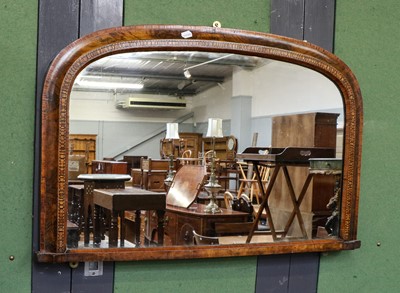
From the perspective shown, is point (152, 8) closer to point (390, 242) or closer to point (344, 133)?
point (344, 133)

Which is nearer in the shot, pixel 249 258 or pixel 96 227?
pixel 96 227

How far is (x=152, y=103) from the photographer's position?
1846mm

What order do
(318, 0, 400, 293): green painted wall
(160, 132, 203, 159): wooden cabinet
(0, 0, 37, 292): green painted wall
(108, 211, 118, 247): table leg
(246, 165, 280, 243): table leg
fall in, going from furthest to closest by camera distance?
1. (318, 0, 400, 293): green painted wall
2. (246, 165, 280, 243): table leg
3. (160, 132, 203, 159): wooden cabinet
4. (108, 211, 118, 247): table leg
5. (0, 0, 37, 292): green painted wall

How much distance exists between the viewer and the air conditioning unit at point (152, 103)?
1.83 m

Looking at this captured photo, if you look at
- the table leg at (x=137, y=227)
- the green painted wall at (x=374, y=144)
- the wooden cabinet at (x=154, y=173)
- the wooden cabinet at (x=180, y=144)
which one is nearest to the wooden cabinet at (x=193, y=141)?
the wooden cabinet at (x=180, y=144)

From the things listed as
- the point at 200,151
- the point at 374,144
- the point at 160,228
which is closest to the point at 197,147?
the point at 200,151

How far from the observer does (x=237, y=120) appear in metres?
1.92

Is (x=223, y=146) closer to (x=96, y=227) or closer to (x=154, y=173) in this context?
(x=154, y=173)

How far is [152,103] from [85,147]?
292 mm

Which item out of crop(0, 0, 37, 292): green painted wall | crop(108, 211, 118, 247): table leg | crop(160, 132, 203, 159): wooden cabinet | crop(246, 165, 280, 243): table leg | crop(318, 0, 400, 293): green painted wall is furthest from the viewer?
crop(318, 0, 400, 293): green painted wall

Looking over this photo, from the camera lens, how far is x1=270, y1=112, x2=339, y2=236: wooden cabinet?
2.04 m

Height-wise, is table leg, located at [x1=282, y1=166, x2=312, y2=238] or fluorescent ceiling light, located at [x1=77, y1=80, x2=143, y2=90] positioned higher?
fluorescent ceiling light, located at [x1=77, y1=80, x2=143, y2=90]

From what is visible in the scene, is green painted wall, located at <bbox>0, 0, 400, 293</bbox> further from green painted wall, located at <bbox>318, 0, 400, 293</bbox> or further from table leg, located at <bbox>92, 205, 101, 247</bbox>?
table leg, located at <bbox>92, 205, 101, 247</bbox>

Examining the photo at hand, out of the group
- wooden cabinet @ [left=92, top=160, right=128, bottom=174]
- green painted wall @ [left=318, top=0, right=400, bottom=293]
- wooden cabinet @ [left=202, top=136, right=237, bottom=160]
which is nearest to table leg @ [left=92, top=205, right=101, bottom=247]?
wooden cabinet @ [left=92, top=160, right=128, bottom=174]
